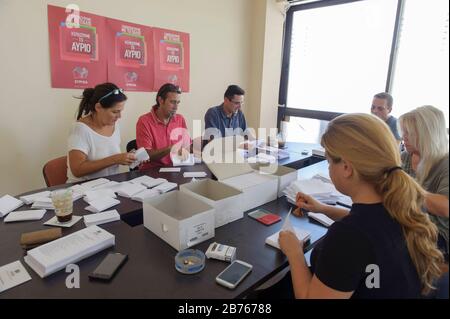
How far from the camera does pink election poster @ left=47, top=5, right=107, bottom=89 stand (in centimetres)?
230

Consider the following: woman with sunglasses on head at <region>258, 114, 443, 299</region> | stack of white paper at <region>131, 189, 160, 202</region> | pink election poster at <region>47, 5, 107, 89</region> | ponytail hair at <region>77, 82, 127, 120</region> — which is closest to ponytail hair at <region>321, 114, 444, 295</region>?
woman with sunglasses on head at <region>258, 114, 443, 299</region>

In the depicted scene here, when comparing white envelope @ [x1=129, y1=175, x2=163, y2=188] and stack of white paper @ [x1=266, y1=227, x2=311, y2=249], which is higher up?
white envelope @ [x1=129, y1=175, x2=163, y2=188]

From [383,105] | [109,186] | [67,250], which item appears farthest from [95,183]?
[383,105]

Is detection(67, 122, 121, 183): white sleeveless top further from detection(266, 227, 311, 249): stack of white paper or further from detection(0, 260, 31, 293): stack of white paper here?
detection(266, 227, 311, 249): stack of white paper

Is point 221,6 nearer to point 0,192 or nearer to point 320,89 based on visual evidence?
point 320,89

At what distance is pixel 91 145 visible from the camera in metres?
1.92

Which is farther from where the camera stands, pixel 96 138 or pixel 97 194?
pixel 96 138

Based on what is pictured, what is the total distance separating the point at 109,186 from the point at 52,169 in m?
0.55

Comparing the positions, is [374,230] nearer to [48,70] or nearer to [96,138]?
[96,138]

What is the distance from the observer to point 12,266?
914mm

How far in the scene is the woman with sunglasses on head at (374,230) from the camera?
69 cm

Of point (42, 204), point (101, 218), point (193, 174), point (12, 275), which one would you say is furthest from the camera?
point (193, 174)

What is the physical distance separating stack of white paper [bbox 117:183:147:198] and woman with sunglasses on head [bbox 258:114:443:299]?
1.01m

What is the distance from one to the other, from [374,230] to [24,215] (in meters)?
1.36
